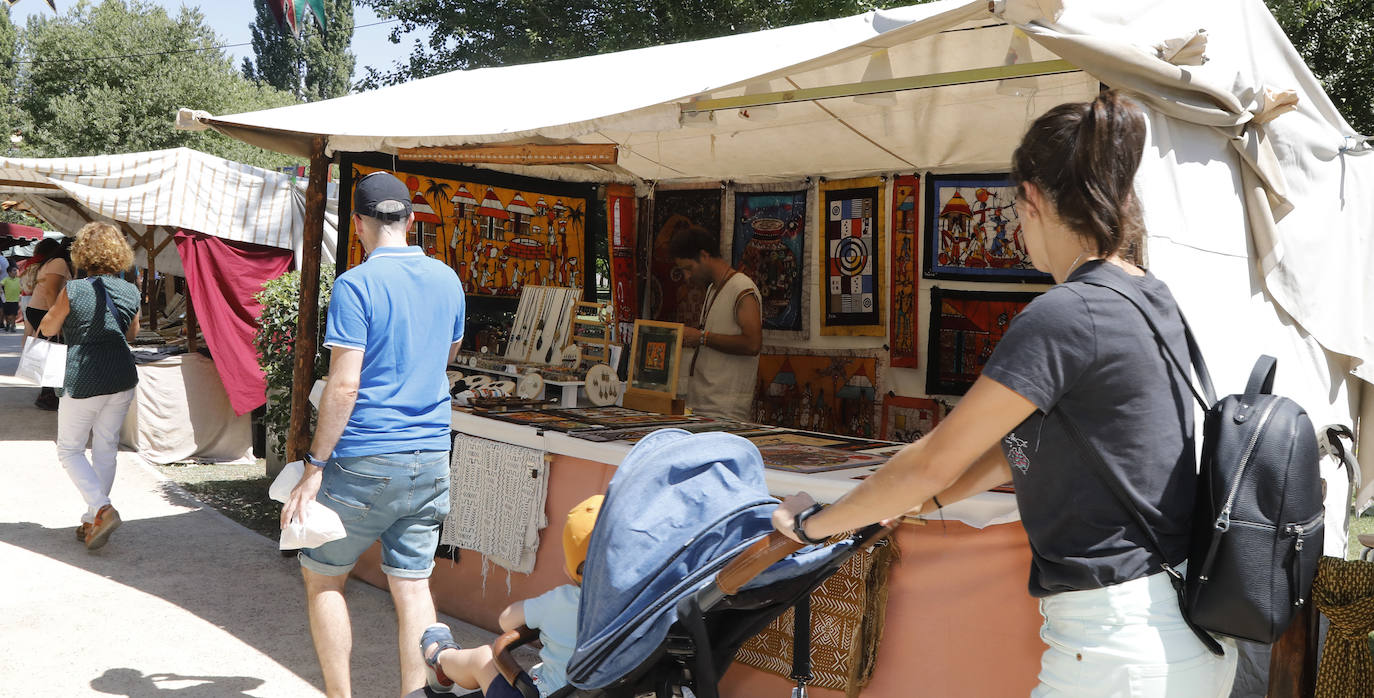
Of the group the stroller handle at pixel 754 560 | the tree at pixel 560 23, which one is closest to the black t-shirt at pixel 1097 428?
the stroller handle at pixel 754 560

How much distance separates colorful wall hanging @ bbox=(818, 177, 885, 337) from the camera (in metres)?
6.63

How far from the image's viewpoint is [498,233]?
704cm

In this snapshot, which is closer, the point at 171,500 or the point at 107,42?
the point at 171,500

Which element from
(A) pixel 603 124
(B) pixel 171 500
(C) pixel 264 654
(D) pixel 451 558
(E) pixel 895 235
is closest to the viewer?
(A) pixel 603 124

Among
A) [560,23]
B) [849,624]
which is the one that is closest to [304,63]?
[560,23]

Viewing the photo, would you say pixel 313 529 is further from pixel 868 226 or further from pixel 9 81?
pixel 9 81

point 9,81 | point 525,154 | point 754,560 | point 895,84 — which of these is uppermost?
point 9,81

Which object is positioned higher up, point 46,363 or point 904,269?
point 904,269

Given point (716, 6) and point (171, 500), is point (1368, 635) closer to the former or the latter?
point (171, 500)

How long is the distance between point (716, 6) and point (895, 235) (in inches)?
376

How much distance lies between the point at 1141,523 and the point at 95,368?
5.78 meters

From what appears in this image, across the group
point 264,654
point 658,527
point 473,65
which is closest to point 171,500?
point 264,654

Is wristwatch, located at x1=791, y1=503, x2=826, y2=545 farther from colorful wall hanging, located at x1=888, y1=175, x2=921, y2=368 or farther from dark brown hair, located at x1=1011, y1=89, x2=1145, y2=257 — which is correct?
colorful wall hanging, located at x1=888, y1=175, x2=921, y2=368

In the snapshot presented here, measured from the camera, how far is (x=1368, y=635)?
230cm
